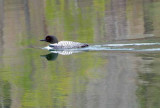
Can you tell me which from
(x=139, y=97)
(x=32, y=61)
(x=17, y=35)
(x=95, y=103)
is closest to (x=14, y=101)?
(x=95, y=103)

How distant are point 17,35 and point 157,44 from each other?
7597 millimetres

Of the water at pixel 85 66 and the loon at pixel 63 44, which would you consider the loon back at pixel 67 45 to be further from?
the water at pixel 85 66

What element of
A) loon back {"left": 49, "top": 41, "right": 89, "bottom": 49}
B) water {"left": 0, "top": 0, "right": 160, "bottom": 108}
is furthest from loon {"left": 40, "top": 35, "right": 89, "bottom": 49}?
water {"left": 0, "top": 0, "right": 160, "bottom": 108}

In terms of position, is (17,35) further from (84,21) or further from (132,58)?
(132,58)

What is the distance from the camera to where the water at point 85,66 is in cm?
1196

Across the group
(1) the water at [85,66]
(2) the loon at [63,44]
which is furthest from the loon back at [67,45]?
(1) the water at [85,66]

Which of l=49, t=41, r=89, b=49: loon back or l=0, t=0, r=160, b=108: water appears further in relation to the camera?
l=49, t=41, r=89, b=49: loon back

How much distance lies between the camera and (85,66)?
15.1 m

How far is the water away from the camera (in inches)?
471

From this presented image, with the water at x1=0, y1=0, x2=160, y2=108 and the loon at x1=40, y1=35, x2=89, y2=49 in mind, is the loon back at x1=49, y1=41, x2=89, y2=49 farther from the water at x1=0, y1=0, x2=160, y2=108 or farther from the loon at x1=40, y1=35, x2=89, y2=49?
the water at x1=0, y1=0, x2=160, y2=108

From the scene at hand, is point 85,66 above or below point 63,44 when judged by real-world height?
below


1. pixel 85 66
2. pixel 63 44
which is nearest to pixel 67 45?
pixel 63 44

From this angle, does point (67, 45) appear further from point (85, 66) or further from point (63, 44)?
point (85, 66)

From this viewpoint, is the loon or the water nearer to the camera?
the water
